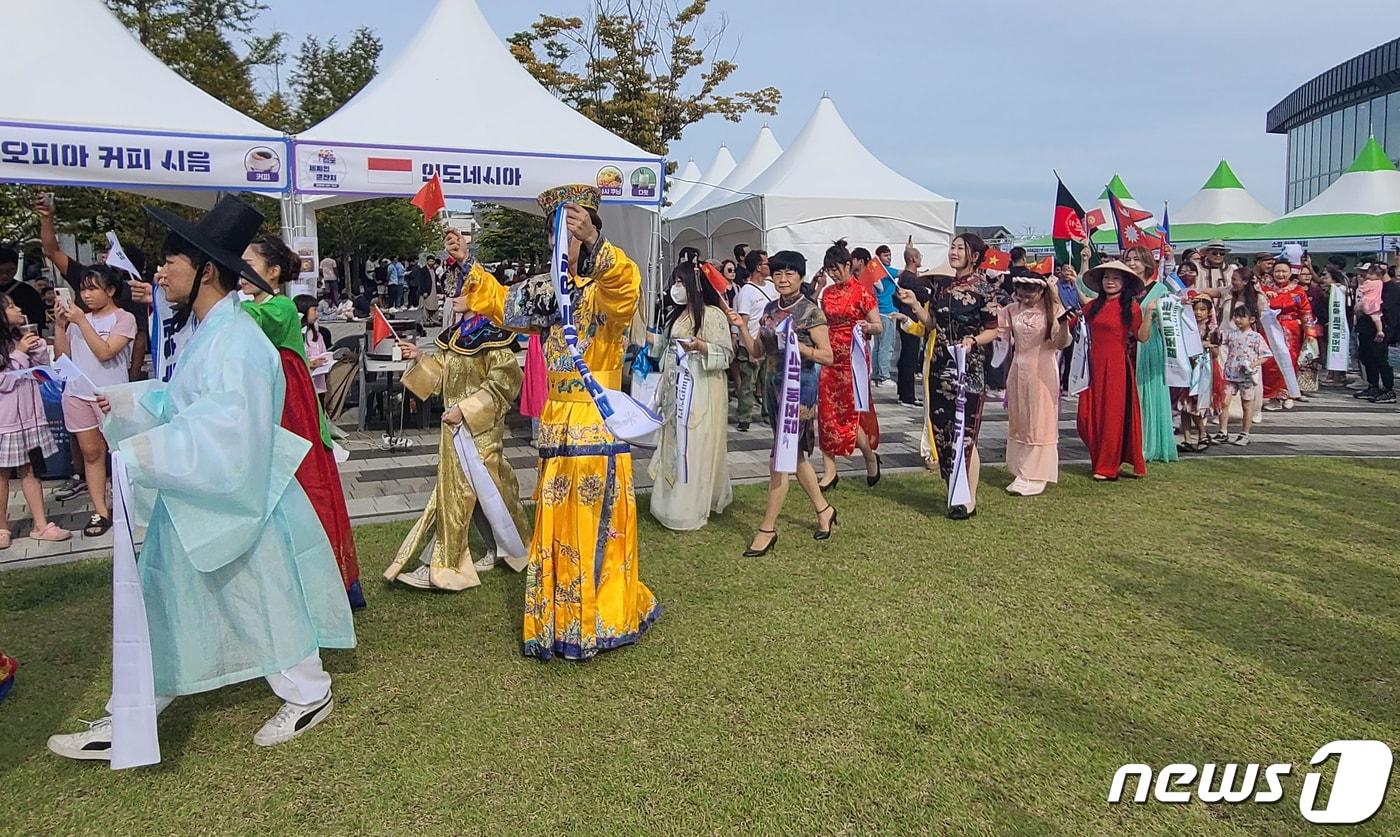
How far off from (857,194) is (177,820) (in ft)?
48.5

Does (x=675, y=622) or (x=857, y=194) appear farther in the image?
(x=857, y=194)

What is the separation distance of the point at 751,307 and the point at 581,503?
6.12 meters

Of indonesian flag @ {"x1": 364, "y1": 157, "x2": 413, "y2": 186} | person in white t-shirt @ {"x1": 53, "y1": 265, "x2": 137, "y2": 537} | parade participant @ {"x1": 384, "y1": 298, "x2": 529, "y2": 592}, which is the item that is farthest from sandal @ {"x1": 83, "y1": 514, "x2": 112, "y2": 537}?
indonesian flag @ {"x1": 364, "y1": 157, "x2": 413, "y2": 186}

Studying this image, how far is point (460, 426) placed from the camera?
496 centimetres

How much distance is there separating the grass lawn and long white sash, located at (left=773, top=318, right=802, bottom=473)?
2.01ft

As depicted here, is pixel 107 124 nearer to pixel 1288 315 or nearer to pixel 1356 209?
pixel 1288 315

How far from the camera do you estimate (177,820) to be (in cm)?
298

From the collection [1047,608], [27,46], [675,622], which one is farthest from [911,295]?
[27,46]

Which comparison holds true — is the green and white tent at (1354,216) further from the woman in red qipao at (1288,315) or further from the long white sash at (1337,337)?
the woman in red qipao at (1288,315)

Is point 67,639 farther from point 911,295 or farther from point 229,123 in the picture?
point 229,123

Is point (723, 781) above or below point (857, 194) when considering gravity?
below

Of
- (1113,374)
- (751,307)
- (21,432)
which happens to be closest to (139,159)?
(21,432)

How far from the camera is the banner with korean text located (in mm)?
8508
